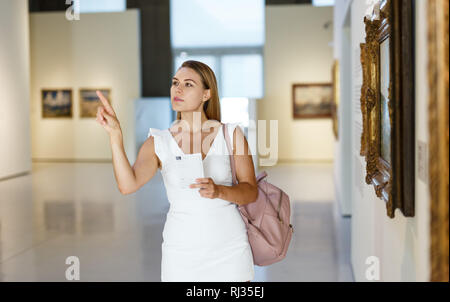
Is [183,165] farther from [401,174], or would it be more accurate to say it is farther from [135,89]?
[135,89]

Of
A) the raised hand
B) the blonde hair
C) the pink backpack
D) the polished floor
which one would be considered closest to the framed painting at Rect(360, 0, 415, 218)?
the pink backpack

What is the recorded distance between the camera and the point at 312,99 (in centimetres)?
Answer: 2205

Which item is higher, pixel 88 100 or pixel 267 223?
pixel 88 100

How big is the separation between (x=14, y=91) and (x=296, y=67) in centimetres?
1068

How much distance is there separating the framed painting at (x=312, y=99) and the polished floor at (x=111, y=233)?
21.2ft

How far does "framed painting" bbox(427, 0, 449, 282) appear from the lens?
6.04ft

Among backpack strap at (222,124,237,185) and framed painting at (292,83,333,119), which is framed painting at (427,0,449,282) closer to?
backpack strap at (222,124,237,185)

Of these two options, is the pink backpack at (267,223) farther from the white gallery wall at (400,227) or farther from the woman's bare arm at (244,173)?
the white gallery wall at (400,227)

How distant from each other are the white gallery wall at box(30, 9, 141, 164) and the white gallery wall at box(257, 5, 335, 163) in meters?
5.75

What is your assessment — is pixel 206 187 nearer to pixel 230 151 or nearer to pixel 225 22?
pixel 230 151

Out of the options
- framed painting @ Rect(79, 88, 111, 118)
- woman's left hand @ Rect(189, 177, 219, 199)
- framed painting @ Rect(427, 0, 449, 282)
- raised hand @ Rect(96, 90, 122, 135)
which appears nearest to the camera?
framed painting @ Rect(427, 0, 449, 282)

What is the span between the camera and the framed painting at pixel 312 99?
72.3 feet

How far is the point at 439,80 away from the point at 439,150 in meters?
0.24

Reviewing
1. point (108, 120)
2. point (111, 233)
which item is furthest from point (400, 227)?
point (111, 233)
